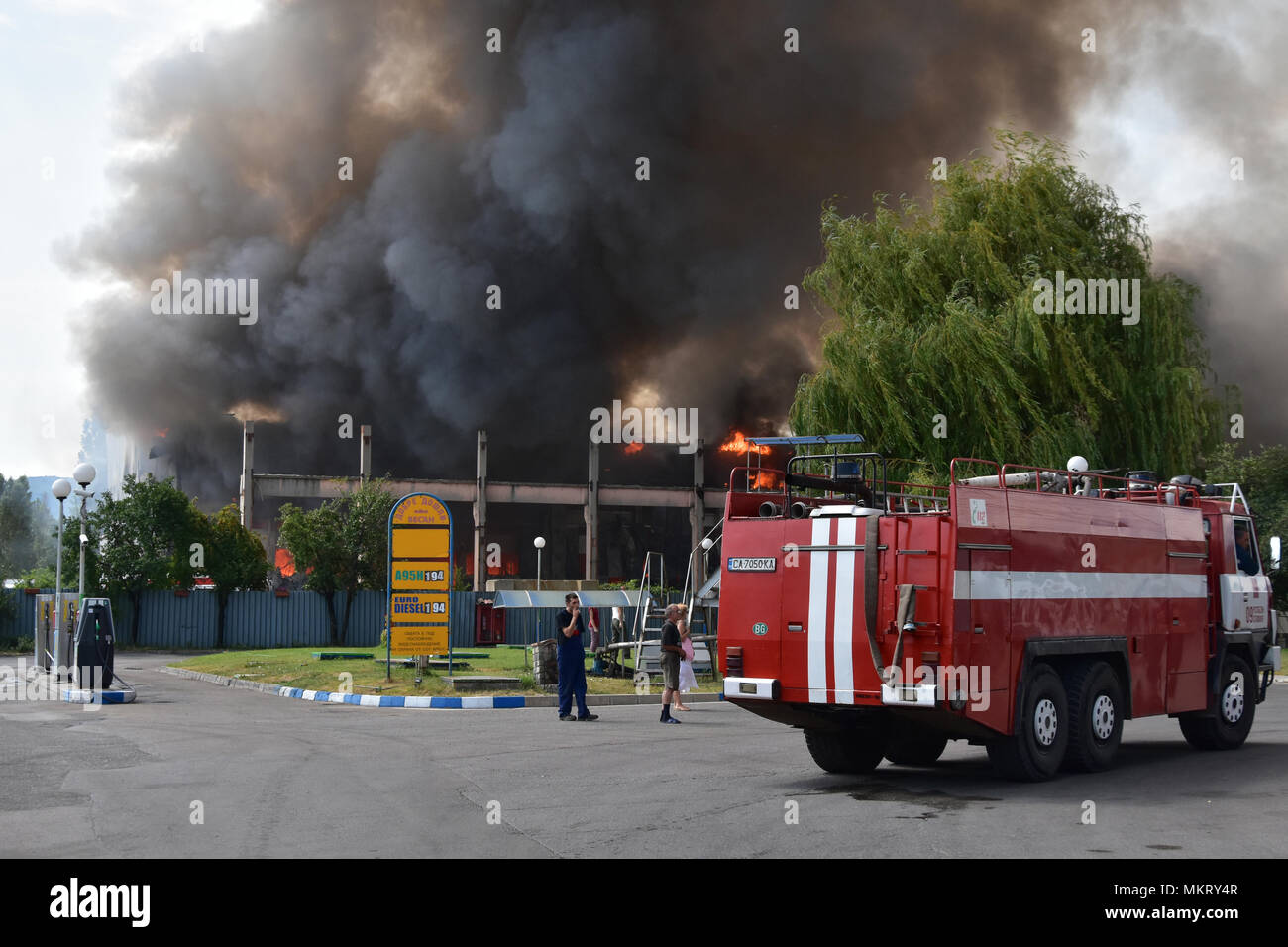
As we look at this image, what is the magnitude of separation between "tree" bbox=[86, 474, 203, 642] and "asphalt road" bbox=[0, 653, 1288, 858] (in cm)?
2439

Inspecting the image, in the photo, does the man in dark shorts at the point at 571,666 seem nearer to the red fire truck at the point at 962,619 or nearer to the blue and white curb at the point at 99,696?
the red fire truck at the point at 962,619

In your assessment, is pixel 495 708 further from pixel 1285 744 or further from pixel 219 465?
pixel 219 465

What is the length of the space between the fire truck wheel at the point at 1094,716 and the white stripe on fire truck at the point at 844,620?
226 centimetres

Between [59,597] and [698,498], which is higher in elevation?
[698,498]

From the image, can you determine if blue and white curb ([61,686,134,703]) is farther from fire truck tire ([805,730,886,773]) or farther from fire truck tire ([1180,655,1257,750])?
fire truck tire ([1180,655,1257,750])

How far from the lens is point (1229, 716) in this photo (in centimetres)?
1323


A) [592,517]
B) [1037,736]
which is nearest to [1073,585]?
[1037,736]

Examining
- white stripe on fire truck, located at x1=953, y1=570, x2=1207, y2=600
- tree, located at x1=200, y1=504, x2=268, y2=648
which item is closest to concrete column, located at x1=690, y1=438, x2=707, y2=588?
tree, located at x1=200, y1=504, x2=268, y2=648

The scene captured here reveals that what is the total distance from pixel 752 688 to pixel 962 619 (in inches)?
77.1

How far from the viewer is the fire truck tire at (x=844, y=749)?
36.9ft

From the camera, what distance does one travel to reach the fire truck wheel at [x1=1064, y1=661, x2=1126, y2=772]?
10.9 meters

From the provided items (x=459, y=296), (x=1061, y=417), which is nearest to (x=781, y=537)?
(x=1061, y=417)

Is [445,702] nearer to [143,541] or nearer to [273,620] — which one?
[273,620]

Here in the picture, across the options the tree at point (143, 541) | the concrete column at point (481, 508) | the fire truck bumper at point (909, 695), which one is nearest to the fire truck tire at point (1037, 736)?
the fire truck bumper at point (909, 695)
